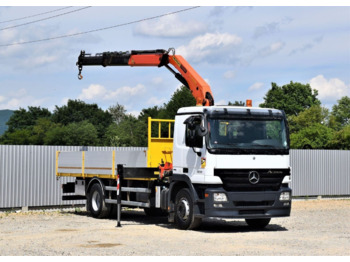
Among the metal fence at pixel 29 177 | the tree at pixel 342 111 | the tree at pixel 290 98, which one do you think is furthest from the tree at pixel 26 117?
the metal fence at pixel 29 177

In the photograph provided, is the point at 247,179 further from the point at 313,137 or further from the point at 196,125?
the point at 313,137

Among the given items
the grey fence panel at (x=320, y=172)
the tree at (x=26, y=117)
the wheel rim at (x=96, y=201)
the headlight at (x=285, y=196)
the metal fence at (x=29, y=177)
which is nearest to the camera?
the headlight at (x=285, y=196)

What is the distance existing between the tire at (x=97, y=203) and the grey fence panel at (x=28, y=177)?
4.05 metres

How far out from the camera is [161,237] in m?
14.7

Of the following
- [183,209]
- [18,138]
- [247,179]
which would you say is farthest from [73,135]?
[247,179]

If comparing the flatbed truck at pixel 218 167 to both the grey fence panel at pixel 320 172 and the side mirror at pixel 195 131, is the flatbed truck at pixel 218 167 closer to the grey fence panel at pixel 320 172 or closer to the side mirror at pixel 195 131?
the side mirror at pixel 195 131

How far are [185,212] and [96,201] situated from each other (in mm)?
4912

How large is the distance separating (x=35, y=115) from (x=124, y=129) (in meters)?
24.6

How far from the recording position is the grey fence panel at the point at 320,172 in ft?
102

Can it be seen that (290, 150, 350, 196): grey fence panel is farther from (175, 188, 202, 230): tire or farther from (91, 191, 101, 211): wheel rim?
(175, 188, 202, 230): tire

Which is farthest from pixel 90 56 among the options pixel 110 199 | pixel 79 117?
pixel 79 117

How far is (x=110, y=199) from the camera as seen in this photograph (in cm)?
1975

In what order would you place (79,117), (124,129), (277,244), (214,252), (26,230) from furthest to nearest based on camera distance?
(79,117)
(124,129)
(26,230)
(277,244)
(214,252)

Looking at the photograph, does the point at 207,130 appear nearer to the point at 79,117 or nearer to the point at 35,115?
the point at 79,117
